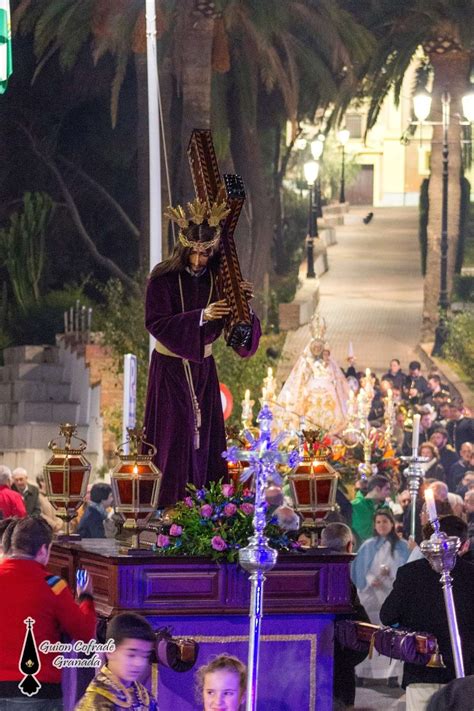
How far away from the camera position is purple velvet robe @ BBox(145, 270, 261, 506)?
414 inches

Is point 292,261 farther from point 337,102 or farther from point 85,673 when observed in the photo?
point 85,673

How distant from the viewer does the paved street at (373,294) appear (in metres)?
32.1

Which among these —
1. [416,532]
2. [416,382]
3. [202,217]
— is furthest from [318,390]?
[202,217]

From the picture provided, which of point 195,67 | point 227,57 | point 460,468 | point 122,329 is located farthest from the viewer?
point 227,57

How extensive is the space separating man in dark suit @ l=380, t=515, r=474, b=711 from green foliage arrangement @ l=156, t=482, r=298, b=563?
2.28 feet

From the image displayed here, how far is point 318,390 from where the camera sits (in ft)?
71.1

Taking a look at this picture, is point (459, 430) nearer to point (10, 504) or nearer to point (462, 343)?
point (462, 343)

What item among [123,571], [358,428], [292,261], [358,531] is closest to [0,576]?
[123,571]

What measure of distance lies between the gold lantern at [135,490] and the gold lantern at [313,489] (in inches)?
33.4

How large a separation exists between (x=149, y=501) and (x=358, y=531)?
6.95m

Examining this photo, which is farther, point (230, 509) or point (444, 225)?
point (444, 225)

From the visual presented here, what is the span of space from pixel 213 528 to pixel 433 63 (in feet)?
75.2

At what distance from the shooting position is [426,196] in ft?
112

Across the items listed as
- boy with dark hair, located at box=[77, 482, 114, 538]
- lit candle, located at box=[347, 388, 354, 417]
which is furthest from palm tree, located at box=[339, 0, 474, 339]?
boy with dark hair, located at box=[77, 482, 114, 538]
